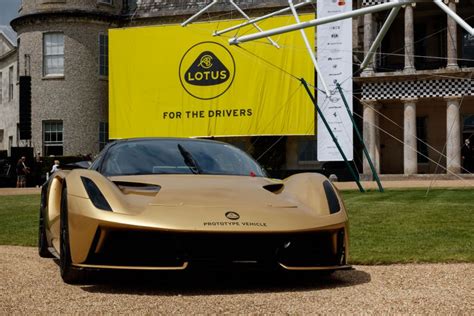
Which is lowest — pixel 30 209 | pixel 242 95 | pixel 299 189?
pixel 30 209

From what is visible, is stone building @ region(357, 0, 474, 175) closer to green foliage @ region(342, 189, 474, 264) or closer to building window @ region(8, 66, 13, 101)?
green foliage @ region(342, 189, 474, 264)

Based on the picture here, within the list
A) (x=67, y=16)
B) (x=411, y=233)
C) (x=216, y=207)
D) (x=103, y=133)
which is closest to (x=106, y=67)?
(x=67, y=16)

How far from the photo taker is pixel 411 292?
4.48 metres

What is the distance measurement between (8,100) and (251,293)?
40797 millimetres

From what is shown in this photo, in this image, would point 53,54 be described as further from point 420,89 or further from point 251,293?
point 251,293

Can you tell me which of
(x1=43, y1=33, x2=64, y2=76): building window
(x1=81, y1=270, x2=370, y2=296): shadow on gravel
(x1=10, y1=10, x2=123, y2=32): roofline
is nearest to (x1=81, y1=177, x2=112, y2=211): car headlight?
(x1=81, y1=270, x2=370, y2=296): shadow on gravel

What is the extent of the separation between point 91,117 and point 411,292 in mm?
33875

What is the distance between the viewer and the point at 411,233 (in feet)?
27.6

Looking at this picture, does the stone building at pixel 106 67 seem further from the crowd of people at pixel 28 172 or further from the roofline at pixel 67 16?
the crowd of people at pixel 28 172

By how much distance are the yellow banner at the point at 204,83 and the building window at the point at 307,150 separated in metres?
2.39

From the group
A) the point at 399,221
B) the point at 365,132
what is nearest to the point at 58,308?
the point at 399,221

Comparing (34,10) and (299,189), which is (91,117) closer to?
(34,10)

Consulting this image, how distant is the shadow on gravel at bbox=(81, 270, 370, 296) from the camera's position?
4.54m

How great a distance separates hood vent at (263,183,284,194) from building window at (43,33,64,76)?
110 feet
